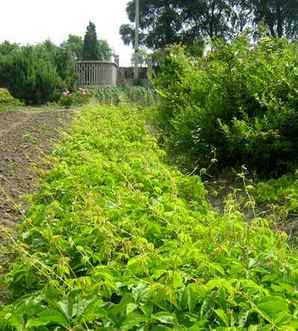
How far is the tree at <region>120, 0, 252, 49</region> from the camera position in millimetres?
43281

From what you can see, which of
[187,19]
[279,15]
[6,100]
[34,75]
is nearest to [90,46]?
[187,19]

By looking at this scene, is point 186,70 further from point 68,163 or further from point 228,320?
point 228,320

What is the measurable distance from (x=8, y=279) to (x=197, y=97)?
19.1 ft

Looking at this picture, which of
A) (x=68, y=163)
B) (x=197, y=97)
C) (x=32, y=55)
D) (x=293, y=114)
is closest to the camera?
(x=68, y=163)

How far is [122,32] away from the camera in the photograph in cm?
4634

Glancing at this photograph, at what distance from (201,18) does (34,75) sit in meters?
21.6

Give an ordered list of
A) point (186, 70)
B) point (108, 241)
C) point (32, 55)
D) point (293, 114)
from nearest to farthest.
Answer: point (108, 241) → point (293, 114) → point (186, 70) → point (32, 55)

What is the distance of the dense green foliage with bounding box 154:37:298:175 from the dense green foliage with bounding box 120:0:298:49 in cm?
3533

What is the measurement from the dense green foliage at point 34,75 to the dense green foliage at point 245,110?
53.7ft

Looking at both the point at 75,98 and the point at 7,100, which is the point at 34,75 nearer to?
the point at 7,100

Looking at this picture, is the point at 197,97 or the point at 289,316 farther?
the point at 197,97

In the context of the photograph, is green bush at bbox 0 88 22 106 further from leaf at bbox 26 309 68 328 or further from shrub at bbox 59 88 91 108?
leaf at bbox 26 309 68 328

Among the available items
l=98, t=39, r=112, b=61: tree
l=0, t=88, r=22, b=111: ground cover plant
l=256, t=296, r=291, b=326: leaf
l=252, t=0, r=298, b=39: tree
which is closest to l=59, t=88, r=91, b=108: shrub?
l=0, t=88, r=22, b=111: ground cover plant

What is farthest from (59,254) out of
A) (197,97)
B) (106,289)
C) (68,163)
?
(197,97)
